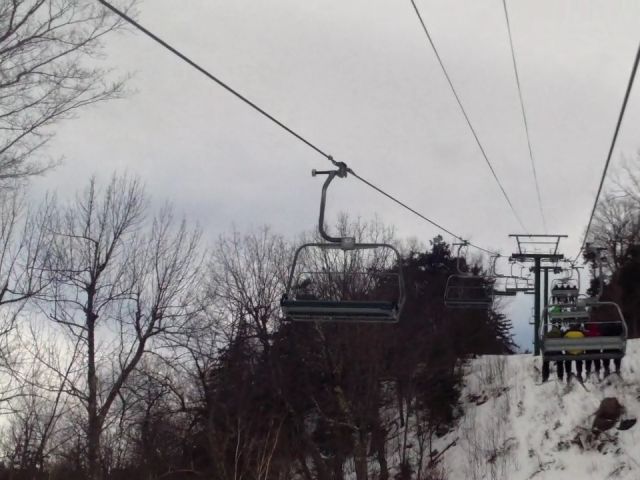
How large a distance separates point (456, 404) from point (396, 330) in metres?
4.08

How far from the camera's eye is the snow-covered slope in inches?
816

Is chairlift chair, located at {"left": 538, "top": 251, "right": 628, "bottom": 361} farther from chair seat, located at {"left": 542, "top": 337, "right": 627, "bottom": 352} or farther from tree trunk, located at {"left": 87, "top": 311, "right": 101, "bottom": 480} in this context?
tree trunk, located at {"left": 87, "top": 311, "right": 101, "bottom": 480}

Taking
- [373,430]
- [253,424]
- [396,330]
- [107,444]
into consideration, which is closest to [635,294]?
[396,330]

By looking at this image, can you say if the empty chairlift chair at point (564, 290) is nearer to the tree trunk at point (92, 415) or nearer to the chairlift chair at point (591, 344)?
the chairlift chair at point (591, 344)

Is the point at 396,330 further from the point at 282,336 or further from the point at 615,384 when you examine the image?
the point at 615,384

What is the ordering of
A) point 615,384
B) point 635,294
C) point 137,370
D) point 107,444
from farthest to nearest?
point 635,294, point 615,384, point 137,370, point 107,444

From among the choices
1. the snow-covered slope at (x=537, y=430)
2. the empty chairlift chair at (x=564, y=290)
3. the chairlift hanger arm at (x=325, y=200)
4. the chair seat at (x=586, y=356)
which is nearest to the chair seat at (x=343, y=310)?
the chairlift hanger arm at (x=325, y=200)

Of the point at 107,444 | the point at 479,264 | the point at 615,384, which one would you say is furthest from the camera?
the point at 479,264

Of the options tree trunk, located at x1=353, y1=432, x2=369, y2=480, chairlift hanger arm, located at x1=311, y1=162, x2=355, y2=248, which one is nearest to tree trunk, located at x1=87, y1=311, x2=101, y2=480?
tree trunk, located at x1=353, y1=432, x2=369, y2=480

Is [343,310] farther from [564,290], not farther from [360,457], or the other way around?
[360,457]

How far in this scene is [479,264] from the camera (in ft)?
128

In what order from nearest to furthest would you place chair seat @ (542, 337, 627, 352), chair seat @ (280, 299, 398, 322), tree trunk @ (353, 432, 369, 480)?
1. chair seat @ (280, 299, 398, 322)
2. chair seat @ (542, 337, 627, 352)
3. tree trunk @ (353, 432, 369, 480)

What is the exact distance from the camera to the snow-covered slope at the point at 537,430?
2073cm

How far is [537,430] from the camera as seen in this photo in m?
23.2
